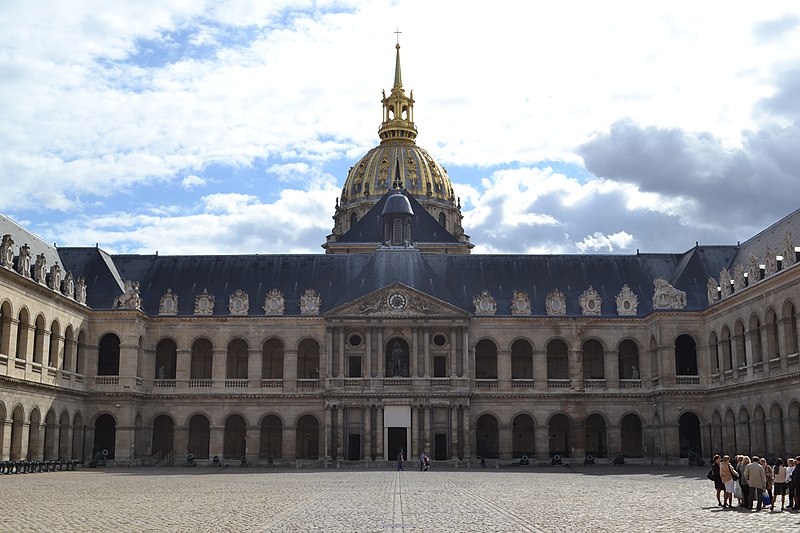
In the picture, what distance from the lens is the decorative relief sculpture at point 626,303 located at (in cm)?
7294

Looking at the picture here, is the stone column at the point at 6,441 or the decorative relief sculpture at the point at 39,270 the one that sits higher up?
the decorative relief sculpture at the point at 39,270

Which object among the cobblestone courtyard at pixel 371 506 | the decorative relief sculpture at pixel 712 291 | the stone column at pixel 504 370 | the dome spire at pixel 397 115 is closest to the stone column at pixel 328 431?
the stone column at pixel 504 370

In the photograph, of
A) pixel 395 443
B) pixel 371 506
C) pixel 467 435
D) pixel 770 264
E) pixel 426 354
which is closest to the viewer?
pixel 371 506

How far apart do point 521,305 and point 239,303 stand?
67.1 ft

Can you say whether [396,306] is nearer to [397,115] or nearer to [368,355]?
[368,355]

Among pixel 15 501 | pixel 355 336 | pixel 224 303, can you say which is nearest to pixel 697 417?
pixel 355 336

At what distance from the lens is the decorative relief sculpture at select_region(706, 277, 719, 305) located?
67.1 m

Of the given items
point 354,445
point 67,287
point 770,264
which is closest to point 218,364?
point 354,445

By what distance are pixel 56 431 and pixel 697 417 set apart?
42582 millimetres

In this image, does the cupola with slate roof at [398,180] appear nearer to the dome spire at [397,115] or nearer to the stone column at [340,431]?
the dome spire at [397,115]

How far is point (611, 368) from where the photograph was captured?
72.1 m

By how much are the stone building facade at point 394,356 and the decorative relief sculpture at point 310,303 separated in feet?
0.53

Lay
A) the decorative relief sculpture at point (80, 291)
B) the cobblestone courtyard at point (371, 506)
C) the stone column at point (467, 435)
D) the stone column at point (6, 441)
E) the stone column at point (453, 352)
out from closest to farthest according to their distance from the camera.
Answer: the cobblestone courtyard at point (371, 506) < the stone column at point (6, 441) < the decorative relief sculpture at point (80, 291) < the stone column at point (467, 435) < the stone column at point (453, 352)

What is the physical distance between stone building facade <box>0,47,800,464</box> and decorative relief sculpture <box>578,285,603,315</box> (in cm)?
10
